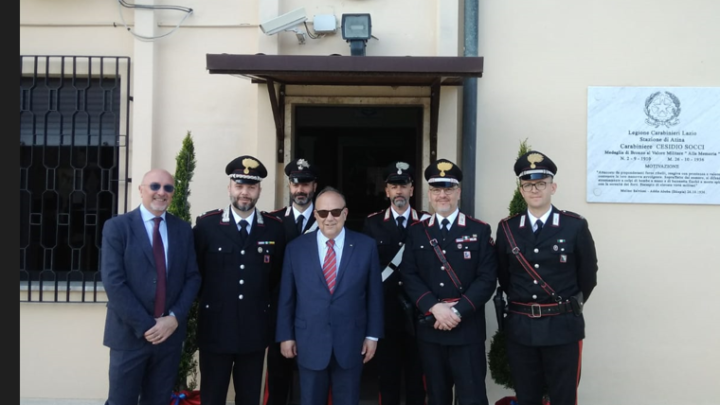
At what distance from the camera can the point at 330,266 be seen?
3924mm

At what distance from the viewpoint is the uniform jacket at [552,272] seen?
13.2 ft

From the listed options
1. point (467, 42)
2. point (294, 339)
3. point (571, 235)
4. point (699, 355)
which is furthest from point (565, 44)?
point (294, 339)

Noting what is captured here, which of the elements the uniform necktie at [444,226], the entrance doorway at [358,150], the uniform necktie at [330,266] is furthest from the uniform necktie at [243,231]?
the entrance doorway at [358,150]

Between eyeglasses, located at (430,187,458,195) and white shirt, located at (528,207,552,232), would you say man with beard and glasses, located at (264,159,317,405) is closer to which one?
eyeglasses, located at (430,187,458,195)

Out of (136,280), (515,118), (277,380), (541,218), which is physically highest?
(515,118)

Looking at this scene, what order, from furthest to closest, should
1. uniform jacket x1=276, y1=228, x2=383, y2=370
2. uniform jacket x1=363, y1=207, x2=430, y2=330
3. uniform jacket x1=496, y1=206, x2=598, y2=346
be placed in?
uniform jacket x1=363, y1=207, x2=430, y2=330
uniform jacket x1=496, y1=206, x2=598, y2=346
uniform jacket x1=276, y1=228, x2=383, y2=370

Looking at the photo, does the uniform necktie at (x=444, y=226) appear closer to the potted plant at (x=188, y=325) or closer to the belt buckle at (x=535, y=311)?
the belt buckle at (x=535, y=311)

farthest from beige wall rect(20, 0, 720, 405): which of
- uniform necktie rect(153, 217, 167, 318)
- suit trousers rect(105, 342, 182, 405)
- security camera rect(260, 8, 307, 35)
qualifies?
suit trousers rect(105, 342, 182, 405)

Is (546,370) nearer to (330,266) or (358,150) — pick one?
(330,266)

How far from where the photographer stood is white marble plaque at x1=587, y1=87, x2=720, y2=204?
528 centimetres

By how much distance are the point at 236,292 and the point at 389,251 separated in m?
1.17

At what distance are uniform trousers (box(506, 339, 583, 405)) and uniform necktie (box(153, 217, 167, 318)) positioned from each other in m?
2.22

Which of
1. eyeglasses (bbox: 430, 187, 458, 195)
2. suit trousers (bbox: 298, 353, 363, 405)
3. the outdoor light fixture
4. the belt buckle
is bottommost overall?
suit trousers (bbox: 298, 353, 363, 405)

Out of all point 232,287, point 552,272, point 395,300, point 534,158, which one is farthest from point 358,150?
point 552,272
